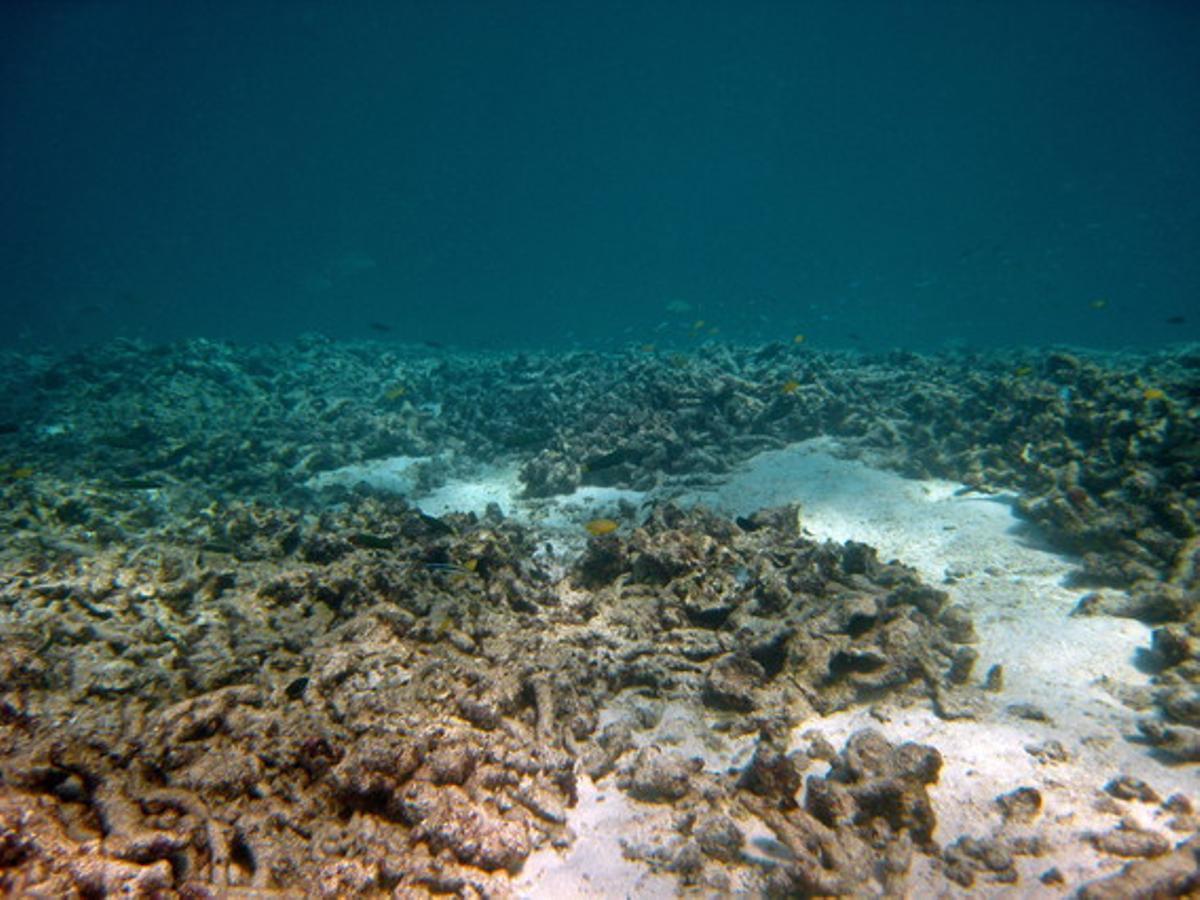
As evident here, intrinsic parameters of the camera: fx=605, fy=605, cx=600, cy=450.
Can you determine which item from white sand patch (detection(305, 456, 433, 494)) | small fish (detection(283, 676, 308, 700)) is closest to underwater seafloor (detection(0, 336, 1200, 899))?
small fish (detection(283, 676, 308, 700))

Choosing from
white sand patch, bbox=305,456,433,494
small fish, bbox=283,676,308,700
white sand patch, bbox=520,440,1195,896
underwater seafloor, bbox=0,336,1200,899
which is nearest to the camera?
underwater seafloor, bbox=0,336,1200,899

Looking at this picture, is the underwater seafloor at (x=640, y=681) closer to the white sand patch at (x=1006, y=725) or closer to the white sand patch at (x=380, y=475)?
the white sand patch at (x=1006, y=725)

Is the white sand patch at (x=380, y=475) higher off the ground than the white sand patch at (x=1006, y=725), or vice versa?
the white sand patch at (x=380, y=475)

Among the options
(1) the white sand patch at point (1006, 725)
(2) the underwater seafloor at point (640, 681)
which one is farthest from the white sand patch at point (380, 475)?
(1) the white sand patch at point (1006, 725)

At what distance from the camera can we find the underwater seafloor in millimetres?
3000

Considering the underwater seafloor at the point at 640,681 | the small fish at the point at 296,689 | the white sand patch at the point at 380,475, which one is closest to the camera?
the underwater seafloor at the point at 640,681

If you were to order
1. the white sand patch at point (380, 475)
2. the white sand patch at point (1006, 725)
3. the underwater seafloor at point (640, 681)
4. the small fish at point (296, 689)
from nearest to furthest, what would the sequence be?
the underwater seafloor at point (640, 681) < the white sand patch at point (1006, 725) < the small fish at point (296, 689) < the white sand patch at point (380, 475)

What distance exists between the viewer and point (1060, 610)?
5.91 meters

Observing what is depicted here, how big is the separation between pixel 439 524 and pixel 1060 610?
653 cm

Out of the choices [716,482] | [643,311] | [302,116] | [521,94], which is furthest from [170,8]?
[716,482]

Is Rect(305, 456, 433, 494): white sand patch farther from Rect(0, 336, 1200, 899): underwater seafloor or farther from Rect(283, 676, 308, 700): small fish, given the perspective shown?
Rect(283, 676, 308, 700): small fish

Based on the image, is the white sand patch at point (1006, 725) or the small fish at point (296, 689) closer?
the white sand patch at point (1006, 725)

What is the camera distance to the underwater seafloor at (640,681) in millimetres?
3000

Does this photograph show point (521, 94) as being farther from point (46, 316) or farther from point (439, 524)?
point (439, 524)
